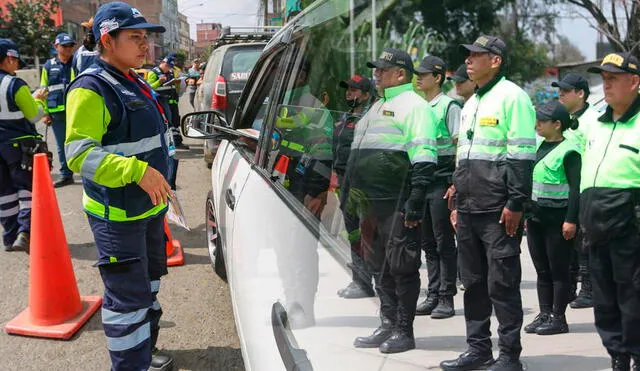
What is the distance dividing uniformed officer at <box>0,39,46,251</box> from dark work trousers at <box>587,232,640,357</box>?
473cm

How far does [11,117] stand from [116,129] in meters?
3.22

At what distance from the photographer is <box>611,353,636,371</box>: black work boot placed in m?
2.85

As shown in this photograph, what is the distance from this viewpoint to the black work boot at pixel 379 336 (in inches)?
49.3

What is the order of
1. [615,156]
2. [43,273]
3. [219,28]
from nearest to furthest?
1. [615,156]
2. [43,273]
3. [219,28]

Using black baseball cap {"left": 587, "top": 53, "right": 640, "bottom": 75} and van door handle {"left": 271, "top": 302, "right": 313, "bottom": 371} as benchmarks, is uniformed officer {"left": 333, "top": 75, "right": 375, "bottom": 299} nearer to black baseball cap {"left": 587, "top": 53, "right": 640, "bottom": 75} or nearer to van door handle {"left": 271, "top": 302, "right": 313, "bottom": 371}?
van door handle {"left": 271, "top": 302, "right": 313, "bottom": 371}

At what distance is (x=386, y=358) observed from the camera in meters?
1.22

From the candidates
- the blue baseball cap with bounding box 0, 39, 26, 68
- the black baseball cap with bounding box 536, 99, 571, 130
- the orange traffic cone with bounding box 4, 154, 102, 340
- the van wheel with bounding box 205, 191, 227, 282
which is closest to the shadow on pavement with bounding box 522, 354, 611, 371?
the black baseball cap with bounding box 536, 99, 571, 130

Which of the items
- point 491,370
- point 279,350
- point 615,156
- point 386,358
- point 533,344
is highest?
point 615,156

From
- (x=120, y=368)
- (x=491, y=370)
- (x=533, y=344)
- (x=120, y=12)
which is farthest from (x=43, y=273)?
(x=491, y=370)

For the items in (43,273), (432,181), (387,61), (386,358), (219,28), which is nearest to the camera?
(386,358)

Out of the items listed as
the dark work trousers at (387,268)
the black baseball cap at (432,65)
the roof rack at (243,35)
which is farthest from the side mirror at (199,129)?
the roof rack at (243,35)

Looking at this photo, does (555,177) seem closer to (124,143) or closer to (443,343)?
(124,143)

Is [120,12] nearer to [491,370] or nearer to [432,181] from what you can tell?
[432,181]

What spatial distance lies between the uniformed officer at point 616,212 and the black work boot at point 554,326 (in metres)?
Answer: 0.25
